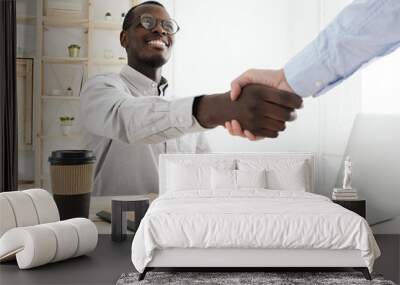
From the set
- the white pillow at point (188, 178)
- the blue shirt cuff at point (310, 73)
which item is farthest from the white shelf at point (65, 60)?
the blue shirt cuff at point (310, 73)

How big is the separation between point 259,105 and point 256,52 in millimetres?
3273

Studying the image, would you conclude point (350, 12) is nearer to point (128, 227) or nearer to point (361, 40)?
point (361, 40)

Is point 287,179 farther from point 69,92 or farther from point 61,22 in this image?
point 61,22

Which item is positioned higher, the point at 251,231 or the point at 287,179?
the point at 287,179

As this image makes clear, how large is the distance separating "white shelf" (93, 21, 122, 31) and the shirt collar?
38cm

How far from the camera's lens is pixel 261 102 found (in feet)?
7.15

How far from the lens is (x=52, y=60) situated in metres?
A: 5.36

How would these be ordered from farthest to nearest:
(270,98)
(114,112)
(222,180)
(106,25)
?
1. (106,25)
2. (114,112)
3. (222,180)
4. (270,98)

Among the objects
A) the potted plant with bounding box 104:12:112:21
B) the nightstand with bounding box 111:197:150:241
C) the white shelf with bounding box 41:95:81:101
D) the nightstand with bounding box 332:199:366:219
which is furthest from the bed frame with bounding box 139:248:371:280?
the potted plant with bounding box 104:12:112:21

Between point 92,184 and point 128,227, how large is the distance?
1.67ft

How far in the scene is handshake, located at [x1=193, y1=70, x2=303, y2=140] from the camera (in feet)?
7.01

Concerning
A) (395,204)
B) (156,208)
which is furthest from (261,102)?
(395,204)

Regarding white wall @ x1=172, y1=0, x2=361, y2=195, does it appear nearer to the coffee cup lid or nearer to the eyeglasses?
the eyeglasses

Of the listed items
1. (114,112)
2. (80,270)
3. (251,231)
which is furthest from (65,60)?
(251,231)
